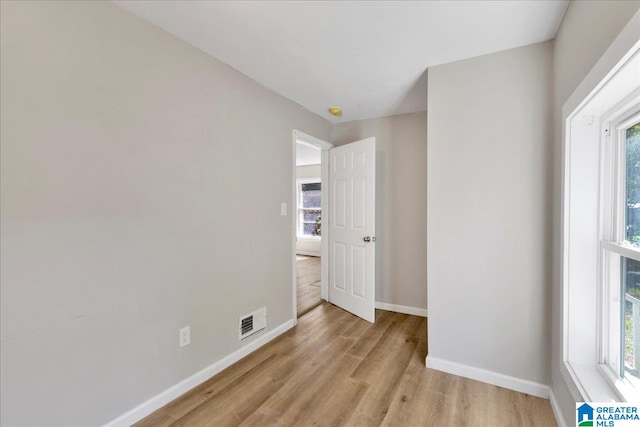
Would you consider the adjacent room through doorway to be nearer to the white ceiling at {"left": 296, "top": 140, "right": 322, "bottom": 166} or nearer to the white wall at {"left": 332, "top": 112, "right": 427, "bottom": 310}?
the white ceiling at {"left": 296, "top": 140, "right": 322, "bottom": 166}

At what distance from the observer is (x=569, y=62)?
1.50 meters

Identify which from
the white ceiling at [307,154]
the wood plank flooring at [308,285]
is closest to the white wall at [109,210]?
the wood plank flooring at [308,285]

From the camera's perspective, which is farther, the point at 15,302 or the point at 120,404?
the point at 120,404

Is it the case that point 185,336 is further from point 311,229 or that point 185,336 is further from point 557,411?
point 311,229

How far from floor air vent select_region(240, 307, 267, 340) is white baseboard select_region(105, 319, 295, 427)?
0.28 ft

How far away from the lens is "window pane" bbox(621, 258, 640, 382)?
47.5 inches

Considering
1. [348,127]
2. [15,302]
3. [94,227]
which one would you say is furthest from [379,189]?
[15,302]

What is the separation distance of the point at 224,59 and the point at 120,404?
2.28m

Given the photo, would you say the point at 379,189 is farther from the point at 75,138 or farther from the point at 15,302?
the point at 15,302

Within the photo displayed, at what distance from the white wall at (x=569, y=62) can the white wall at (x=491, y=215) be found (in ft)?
0.32

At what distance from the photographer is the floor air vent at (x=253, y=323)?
237 cm

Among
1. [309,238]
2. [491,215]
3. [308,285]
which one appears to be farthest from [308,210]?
[491,215]

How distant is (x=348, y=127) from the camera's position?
3680 millimetres

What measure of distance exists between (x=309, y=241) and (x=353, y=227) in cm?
412
